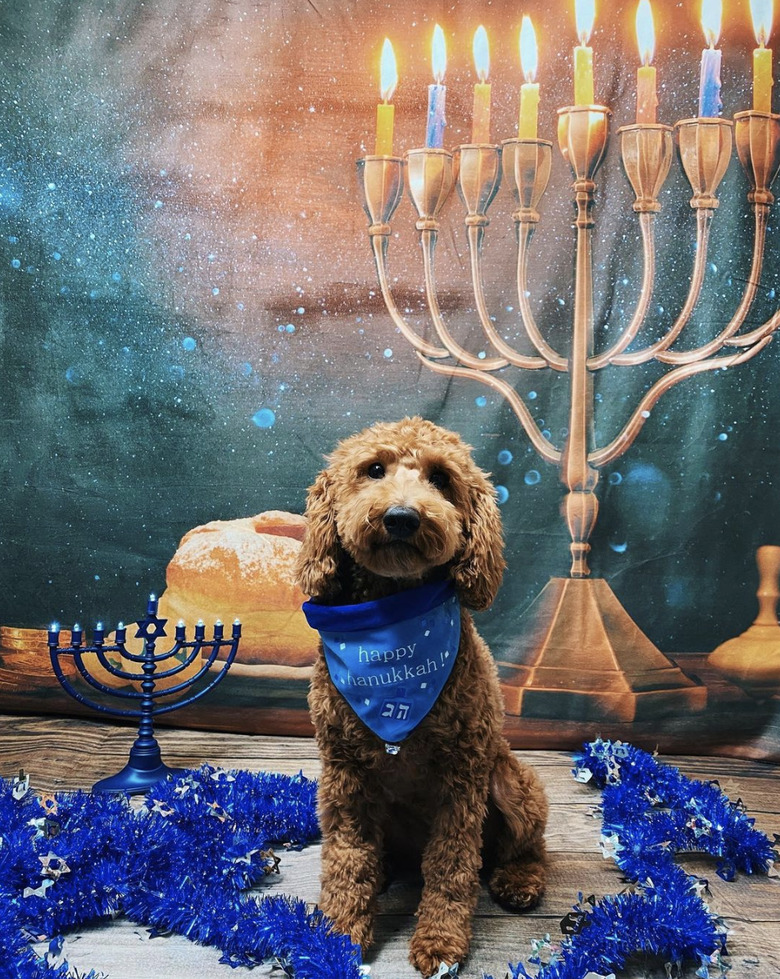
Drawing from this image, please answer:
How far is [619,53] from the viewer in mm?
2637

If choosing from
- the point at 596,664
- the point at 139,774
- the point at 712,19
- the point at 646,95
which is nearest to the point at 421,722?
the point at 139,774

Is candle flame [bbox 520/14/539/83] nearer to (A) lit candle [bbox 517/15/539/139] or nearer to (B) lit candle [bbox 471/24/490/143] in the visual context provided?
(A) lit candle [bbox 517/15/539/139]

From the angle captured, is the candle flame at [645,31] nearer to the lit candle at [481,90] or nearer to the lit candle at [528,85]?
the lit candle at [528,85]

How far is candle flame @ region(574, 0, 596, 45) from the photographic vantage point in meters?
2.63

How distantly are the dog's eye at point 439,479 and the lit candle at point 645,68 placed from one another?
1648 mm

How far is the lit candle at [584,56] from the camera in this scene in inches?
103

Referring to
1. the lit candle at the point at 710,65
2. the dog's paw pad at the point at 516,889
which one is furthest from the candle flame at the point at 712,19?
the dog's paw pad at the point at 516,889

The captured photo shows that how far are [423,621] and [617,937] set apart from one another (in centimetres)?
64

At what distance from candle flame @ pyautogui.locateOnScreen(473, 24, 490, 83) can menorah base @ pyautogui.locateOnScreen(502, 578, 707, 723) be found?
1.61m

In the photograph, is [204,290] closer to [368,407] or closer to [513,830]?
[368,407]

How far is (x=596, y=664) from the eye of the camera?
8.80ft

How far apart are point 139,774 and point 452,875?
110 centimetres

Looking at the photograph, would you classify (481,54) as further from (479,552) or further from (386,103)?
(479,552)

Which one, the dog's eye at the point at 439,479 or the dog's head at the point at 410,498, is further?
the dog's eye at the point at 439,479
